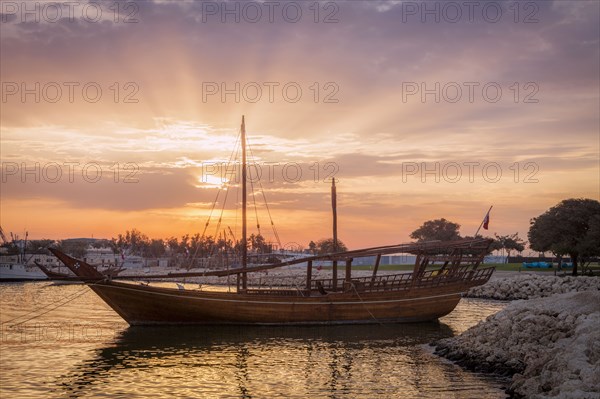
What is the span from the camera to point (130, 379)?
23.4 meters

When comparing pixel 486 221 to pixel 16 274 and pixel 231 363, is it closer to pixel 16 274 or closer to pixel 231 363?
pixel 231 363

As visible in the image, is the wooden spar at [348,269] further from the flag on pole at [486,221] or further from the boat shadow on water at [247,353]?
the flag on pole at [486,221]

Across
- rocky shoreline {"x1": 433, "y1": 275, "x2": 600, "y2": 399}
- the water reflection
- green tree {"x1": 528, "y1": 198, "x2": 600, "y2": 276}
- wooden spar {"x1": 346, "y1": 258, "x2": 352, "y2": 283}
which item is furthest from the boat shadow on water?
green tree {"x1": 528, "y1": 198, "x2": 600, "y2": 276}

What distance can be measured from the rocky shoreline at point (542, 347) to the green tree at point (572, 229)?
130 ft

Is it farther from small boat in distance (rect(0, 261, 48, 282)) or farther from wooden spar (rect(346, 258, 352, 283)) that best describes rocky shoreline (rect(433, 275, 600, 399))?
small boat in distance (rect(0, 261, 48, 282))

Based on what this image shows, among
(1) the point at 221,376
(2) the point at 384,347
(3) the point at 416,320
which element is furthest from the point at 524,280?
(1) the point at 221,376

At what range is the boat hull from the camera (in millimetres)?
36750

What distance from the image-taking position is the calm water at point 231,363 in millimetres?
21469

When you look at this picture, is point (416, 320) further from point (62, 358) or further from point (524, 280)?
point (524, 280)

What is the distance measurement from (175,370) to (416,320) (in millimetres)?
19930

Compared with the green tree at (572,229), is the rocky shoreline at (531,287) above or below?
below

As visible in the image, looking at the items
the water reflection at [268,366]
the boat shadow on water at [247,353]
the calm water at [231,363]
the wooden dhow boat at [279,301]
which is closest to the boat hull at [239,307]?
the wooden dhow boat at [279,301]

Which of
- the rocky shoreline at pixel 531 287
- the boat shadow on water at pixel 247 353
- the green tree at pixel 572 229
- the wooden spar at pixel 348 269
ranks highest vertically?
the green tree at pixel 572 229

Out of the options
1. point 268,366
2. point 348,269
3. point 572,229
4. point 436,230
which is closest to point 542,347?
point 268,366
